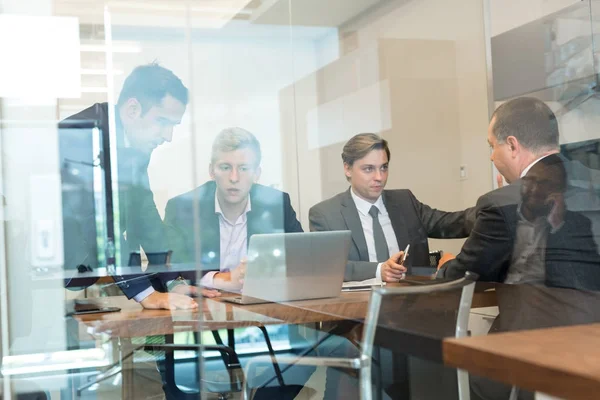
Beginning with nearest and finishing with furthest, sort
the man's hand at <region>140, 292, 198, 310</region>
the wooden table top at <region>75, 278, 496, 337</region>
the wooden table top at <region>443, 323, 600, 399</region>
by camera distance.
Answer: the wooden table top at <region>443, 323, 600, 399</region> → the wooden table top at <region>75, 278, 496, 337</region> → the man's hand at <region>140, 292, 198, 310</region>

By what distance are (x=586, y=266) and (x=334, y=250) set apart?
1.22 m

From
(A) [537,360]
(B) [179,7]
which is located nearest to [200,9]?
(B) [179,7]

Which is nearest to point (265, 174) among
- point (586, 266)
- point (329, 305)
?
point (329, 305)

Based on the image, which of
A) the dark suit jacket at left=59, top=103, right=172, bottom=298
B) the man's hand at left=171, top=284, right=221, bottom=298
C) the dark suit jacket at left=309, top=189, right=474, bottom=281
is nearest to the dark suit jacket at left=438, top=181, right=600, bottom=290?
the dark suit jacket at left=309, top=189, right=474, bottom=281

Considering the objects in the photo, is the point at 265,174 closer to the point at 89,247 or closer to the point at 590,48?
the point at 89,247

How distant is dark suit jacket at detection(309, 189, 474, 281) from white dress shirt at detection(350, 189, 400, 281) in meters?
0.02

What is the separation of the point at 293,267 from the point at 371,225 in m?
0.57

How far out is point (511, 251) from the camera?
3307 mm

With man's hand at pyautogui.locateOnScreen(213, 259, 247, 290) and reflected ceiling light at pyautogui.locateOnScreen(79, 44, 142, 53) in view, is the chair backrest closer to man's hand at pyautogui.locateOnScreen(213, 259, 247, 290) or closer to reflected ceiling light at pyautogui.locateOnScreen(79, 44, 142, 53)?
man's hand at pyautogui.locateOnScreen(213, 259, 247, 290)

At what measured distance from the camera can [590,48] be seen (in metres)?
3.65

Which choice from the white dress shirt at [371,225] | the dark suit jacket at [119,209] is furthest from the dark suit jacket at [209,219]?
the white dress shirt at [371,225]

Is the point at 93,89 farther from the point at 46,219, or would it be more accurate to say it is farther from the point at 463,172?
the point at 463,172

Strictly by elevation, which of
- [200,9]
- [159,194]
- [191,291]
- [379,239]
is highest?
[200,9]

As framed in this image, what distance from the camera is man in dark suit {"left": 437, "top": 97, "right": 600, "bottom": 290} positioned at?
328 centimetres
